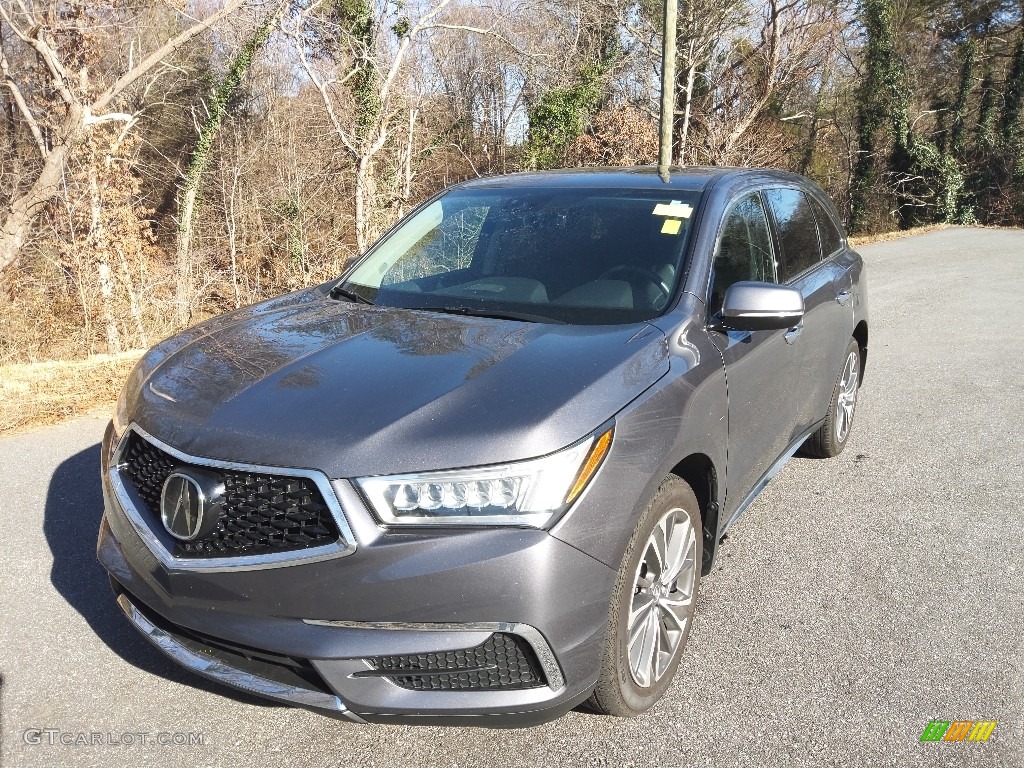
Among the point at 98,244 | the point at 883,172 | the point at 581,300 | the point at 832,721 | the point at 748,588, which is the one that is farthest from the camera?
the point at 883,172

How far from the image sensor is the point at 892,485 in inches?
195

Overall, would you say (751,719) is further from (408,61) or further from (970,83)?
(970,83)

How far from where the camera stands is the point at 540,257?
12.2 feet

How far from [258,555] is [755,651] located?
1.94 metres

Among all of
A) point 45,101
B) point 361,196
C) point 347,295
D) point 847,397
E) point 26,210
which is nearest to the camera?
point 347,295

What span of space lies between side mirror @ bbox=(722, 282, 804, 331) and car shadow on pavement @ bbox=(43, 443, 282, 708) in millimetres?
2150

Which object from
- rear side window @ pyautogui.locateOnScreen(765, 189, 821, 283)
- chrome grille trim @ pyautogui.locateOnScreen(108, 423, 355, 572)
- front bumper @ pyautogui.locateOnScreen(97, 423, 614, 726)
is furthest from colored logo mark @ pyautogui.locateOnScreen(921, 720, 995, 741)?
rear side window @ pyautogui.locateOnScreen(765, 189, 821, 283)

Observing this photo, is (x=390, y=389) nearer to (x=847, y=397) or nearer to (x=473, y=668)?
(x=473, y=668)

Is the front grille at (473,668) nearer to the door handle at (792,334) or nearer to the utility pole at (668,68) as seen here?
the door handle at (792,334)

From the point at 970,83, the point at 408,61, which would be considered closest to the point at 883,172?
the point at 970,83

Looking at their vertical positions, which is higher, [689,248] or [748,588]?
[689,248]

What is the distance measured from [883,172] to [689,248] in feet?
94.9

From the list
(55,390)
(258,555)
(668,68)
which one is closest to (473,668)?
(258,555)

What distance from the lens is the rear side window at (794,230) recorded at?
4.33 metres
